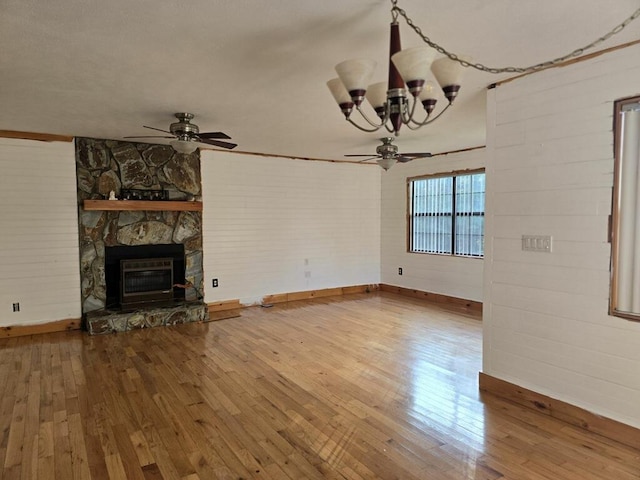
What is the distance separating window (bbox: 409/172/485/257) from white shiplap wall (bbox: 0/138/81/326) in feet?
17.3

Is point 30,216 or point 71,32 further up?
point 71,32

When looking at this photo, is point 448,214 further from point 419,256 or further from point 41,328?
point 41,328

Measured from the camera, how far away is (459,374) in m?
3.52

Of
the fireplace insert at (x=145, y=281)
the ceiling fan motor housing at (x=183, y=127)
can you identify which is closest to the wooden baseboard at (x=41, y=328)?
the fireplace insert at (x=145, y=281)

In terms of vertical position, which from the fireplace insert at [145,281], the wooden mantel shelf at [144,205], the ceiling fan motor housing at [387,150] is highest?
the ceiling fan motor housing at [387,150]

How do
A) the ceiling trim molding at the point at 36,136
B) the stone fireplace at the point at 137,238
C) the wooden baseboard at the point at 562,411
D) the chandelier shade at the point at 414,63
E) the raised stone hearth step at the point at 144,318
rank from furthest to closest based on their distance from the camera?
the stone fireplace at the point at 137,238 → the raised stone hearth step at the point at 144,318 → the ceiling trim molding at the point at 36,136 → the wooden baseboard at the point at 562,411 → the chandelier shade at the point at 414,63

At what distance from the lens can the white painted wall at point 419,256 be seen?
6086 mm

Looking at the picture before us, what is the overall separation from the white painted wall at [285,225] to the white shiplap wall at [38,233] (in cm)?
172

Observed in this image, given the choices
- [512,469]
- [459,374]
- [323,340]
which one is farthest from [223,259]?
[512,469]

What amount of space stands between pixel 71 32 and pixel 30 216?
348cm


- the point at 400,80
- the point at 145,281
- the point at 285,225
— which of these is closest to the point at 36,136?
the point at 145,281

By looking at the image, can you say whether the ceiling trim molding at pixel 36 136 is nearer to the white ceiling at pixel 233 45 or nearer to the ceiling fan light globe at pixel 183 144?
the white ceiling at pixel 233 45

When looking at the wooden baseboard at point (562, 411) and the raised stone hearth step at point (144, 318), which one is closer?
the wooden baseboard at point (562, 411)

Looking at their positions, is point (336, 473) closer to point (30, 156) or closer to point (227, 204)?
point (227, 204)
